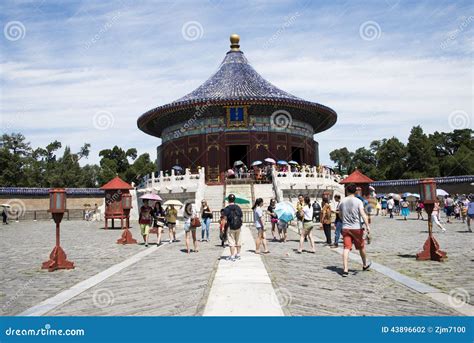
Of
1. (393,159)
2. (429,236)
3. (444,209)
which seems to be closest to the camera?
(429,236)

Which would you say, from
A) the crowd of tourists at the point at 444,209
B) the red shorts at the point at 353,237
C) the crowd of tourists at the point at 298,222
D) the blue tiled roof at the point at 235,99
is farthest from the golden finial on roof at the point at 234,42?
the red shorts at the point at 353,237

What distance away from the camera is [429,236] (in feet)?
30.4

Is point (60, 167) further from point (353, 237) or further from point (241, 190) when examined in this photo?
point (353, 237)

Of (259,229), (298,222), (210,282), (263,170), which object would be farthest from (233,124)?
(210,282)

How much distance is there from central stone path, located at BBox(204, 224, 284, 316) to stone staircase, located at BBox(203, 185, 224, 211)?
1585 centimetres

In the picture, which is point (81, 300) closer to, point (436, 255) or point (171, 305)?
point (171, 305)

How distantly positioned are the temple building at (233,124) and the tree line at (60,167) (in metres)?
9.22

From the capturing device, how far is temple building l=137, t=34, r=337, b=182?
3359cm

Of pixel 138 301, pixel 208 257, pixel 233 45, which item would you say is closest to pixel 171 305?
pixel 138 301

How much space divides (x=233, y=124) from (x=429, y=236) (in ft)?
84.2

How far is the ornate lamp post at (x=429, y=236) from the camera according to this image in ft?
29.9

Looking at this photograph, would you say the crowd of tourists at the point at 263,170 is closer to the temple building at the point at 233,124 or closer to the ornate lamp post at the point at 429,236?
the temple building at the point at 233,124

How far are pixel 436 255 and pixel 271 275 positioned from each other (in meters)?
4.18

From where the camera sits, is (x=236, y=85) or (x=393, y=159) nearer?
(x=236, y=85)
